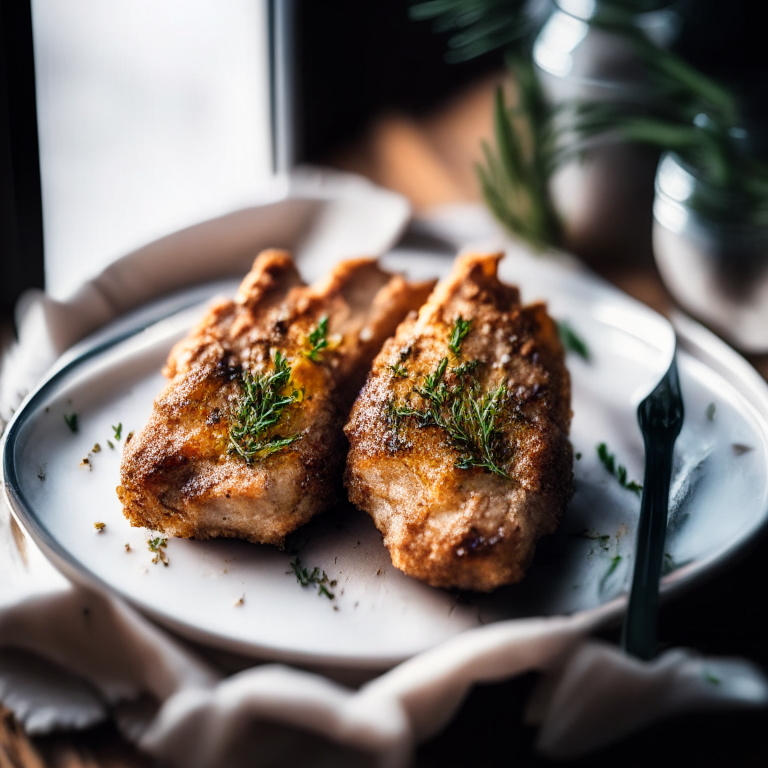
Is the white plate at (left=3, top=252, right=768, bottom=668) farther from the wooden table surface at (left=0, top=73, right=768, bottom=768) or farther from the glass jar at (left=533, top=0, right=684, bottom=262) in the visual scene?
the glass jar at (left=533, top=0, right=684, bottom=262)

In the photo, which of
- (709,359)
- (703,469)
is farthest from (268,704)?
(709,359)

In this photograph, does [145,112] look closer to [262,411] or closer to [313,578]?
[262,411]

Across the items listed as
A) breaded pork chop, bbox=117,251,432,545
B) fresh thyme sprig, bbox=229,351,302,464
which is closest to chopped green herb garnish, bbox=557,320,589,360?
breaded pork chop, bbox=117,251,432,545

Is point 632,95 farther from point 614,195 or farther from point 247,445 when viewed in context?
point 247,445

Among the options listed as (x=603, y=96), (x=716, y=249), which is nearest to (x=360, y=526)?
(x=716, y=249)

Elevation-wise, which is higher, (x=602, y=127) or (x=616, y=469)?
(x=602, y=127)

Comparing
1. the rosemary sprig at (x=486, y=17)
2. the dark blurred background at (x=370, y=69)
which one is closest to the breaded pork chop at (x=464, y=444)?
the rosemary sprig at (x=486, y=17)
